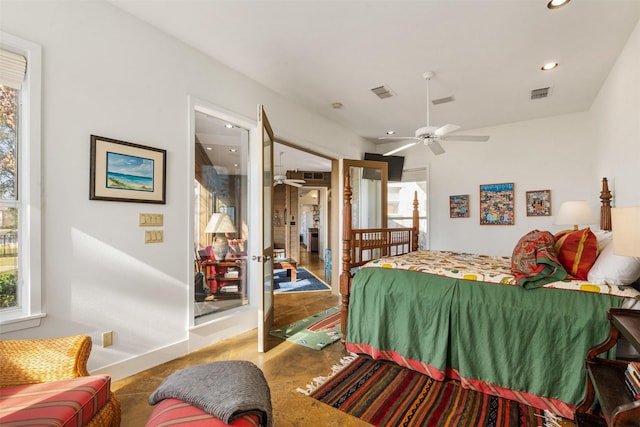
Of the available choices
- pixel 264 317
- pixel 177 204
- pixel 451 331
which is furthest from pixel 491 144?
pixel 177 204

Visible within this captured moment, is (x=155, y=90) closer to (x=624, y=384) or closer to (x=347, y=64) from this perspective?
(x=347, y=64)

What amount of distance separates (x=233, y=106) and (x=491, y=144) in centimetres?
413

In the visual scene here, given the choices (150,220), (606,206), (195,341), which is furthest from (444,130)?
(195,341)

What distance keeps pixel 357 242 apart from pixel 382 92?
76.0 inches

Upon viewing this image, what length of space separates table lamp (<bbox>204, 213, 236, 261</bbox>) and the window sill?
1.54 metres

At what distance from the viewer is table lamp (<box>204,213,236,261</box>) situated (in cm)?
323

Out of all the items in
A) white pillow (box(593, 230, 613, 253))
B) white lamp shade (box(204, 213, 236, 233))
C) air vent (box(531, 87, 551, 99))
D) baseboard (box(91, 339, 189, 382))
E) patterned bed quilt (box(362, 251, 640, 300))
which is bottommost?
baseboard (box(91, 339, 189, 382))

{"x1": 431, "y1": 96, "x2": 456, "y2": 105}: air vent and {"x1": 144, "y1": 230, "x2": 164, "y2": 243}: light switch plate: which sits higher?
{"x1": 431, "y1": 96, "x2": 456, "y2": 105}: air vent

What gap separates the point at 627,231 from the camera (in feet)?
4.28

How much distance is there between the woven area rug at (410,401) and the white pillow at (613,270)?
92 cm

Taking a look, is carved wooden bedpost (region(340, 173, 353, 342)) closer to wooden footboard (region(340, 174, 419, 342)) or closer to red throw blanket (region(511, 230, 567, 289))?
wooden footboard (region(340, 174, 419, 342))

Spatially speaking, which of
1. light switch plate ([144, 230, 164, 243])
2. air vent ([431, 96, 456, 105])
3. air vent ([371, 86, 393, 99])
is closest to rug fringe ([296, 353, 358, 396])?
light switch plate ([144, 230, 164, 243])

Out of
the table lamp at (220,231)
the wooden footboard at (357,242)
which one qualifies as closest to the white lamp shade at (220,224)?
the table lamp at (220,231)

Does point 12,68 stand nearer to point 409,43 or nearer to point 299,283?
point 409,43
